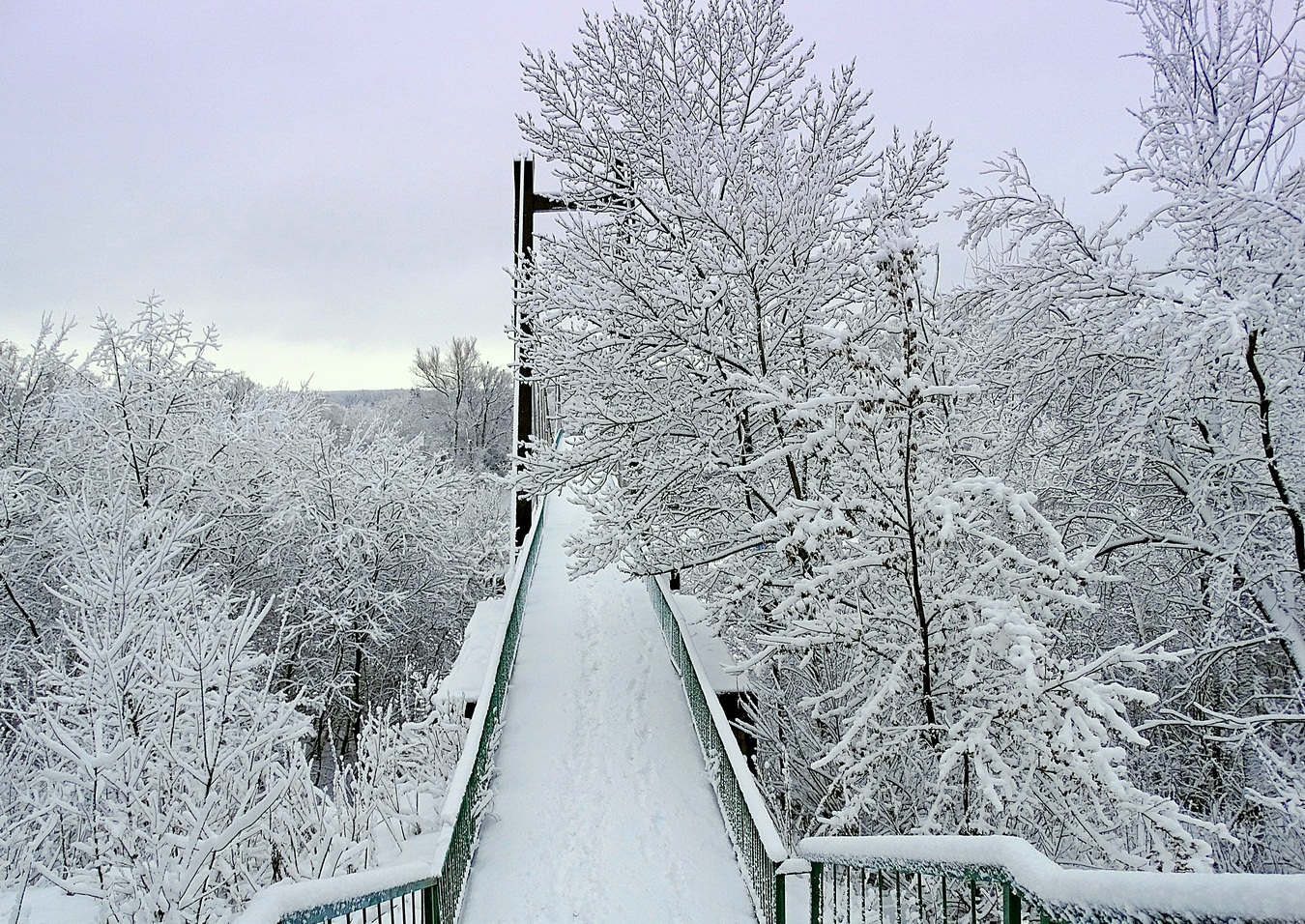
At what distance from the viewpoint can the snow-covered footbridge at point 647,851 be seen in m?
1.99

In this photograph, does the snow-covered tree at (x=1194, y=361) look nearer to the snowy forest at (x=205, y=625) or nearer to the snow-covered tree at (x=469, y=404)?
the snowy forest at (x=205, y=625)

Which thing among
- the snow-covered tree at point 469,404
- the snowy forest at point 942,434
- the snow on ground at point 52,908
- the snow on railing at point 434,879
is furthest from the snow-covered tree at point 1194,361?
the snow-covered tree at point 469,404

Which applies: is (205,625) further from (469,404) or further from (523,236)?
(469,404)

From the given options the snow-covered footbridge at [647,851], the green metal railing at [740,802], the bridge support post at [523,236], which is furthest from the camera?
the bridge support post at [523,236]

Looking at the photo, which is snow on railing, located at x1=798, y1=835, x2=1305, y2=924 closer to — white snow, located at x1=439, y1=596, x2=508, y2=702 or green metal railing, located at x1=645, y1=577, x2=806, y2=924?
green metal railing, located at x1=645, y1=577, x2=806, y2=924

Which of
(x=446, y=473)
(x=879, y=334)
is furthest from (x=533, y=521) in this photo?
(x=879, y=334)

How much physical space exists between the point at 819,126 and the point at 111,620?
39.7 ft

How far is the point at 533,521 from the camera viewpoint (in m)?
18.5

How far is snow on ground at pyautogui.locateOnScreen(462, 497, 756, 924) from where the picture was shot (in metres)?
6.26

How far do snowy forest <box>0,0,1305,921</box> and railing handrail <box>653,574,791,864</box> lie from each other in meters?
0.49

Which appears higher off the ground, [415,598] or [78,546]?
[78,546]

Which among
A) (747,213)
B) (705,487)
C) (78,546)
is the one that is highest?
(747,213)

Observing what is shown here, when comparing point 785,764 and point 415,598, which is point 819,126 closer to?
point 785,764

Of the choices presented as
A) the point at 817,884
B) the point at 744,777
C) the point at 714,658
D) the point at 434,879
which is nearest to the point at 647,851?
the point at 744,777
